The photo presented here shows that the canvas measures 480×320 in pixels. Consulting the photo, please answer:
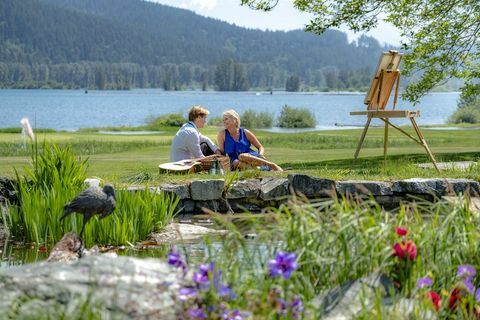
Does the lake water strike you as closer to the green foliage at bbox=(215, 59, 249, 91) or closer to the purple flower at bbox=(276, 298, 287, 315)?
the purple flower at bbox=(276, 298, 287, 315)

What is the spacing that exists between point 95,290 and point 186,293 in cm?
37

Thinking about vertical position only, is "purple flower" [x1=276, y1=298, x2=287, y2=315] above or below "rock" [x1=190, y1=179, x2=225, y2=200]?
above

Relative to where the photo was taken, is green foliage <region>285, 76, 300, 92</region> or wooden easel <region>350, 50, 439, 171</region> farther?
green foliage <region>285, 76, 300, 92</region>

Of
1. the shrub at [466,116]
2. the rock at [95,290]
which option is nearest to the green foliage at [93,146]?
the rock at [95,290]

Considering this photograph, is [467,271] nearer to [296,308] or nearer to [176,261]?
[296,308]

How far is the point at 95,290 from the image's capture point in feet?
11.3

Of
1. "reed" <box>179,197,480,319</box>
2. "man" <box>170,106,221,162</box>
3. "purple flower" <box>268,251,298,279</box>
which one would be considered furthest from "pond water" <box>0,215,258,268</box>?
"man" <box>170,106,221,162</box>

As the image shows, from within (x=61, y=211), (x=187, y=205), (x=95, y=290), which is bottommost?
(x=187, y=205)

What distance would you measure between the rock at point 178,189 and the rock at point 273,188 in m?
0.82

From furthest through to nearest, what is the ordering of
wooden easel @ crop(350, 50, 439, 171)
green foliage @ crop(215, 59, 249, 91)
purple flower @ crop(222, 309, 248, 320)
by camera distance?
green foliage @ crop(215, 59, 249, 91)
wooden easel @ crop(350, 50, 439, 171)
purple flower @ crop(222, 309, 248, 320)

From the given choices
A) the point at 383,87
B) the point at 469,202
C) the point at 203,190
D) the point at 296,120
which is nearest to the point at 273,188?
the point at 203,190

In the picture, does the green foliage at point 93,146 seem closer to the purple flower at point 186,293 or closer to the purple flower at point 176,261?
the purple flower at point 176,261

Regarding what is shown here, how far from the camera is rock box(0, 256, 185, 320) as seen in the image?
338 centimetres

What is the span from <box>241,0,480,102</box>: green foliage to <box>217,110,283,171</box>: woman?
3.98m
